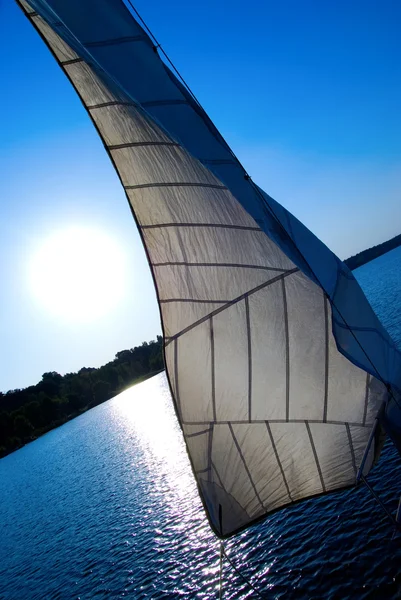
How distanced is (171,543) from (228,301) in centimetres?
2356

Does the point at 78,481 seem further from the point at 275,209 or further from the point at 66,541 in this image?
the point at 275,209

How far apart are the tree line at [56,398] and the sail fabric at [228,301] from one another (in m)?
137

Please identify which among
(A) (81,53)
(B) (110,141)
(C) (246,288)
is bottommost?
(C) (246,288)

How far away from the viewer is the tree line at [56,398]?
443 ft

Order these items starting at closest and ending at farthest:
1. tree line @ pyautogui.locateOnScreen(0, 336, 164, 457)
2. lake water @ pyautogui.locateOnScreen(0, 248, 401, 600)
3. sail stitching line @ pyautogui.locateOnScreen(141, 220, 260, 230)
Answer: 1. sail stitching line @ pyautogui.locateOnScreen(141, 220, 260, 230)
2. lake water @ pyautogui.locateOnScreen(0, 248, 401, 600)
3. tree line @ pyautogui.locateOnScreen(0, 336, 164, 457)

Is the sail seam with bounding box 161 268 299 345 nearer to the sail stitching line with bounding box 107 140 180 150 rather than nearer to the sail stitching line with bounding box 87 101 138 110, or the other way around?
the sail stitching line with bounding box 107 140 180 150

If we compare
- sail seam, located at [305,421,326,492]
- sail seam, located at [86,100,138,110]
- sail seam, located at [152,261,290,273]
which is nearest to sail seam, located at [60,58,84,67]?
sail seam, located at [86,100,138,110]

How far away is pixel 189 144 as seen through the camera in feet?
16.2

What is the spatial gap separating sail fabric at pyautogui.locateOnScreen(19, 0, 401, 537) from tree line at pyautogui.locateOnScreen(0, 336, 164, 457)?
136513 millimetres

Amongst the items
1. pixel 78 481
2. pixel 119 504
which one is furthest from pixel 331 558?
pixel 78 481

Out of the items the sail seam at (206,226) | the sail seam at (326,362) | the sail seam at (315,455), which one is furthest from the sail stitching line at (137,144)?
the sail seam at (315,455)

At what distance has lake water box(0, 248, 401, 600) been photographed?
51.6ft

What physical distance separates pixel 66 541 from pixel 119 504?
16.6 ft

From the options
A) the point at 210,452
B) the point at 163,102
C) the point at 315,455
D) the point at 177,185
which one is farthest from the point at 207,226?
the point at 315,455
